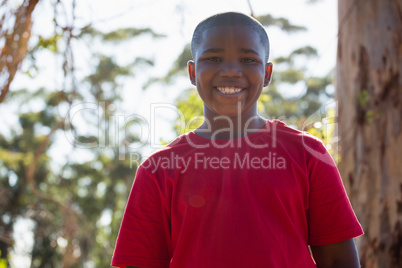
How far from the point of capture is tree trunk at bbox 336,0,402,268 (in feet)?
9.93

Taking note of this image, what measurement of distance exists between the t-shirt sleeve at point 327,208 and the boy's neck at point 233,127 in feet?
0.75

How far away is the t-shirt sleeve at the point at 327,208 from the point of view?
1513mm

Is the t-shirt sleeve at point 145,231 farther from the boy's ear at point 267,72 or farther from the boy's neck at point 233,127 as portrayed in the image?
the boy's ear at point 267,72

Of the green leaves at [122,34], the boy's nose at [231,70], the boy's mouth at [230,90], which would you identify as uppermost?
the green leaves at [122,34]

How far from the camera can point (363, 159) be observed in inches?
128

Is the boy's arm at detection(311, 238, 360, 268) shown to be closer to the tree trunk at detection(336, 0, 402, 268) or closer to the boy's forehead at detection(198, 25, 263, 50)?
the boy's forehead at detection(198, 25, 263, 50)

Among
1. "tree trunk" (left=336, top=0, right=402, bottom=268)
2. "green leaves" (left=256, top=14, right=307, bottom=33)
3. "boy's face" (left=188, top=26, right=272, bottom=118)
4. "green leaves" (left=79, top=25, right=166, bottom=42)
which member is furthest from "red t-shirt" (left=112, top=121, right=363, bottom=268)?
"green leaves" (left=79, top=25, right=166, bottom=42)

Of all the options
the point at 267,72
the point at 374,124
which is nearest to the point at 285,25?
the point at 374,124

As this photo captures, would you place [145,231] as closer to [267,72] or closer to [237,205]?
[237,205]

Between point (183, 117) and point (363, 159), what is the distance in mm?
1267

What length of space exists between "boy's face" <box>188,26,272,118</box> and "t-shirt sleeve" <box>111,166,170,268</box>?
352 millimetres

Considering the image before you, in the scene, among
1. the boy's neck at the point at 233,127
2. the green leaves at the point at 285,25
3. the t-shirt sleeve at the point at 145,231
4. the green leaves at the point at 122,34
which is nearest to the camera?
the t-shirt sleeve at the point at 145,231

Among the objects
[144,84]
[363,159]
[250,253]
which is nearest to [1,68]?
[250,253]

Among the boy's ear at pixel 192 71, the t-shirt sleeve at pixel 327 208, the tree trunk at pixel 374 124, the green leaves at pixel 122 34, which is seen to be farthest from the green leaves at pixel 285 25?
the t-shirt sleeve at pixel 327 208
